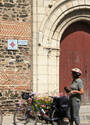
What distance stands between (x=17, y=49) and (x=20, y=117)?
257cm

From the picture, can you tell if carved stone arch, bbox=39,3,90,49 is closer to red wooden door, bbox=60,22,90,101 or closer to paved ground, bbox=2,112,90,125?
red wooden door, bbox=60,22,90,101

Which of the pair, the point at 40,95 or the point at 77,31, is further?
the point at 77,31

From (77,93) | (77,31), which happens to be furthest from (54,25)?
(77,93)

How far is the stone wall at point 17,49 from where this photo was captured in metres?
8.26

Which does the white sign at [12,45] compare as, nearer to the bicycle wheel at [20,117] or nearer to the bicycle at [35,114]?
the bicycle at [35,114]

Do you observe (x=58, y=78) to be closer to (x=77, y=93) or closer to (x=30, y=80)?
(x=30, y=80)

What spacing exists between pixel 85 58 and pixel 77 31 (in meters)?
1.07

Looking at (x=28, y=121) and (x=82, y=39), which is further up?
(x=82, y=39)

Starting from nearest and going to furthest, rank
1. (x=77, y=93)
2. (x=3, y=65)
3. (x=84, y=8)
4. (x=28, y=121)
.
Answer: (x=77, y=93) → (x=28, y=121) → (x=3, y=65) → (x=84, y=8)

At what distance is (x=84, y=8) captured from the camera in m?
8.80

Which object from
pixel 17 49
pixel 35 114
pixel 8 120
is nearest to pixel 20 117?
pixel 35 114

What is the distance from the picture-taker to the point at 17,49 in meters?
8.34

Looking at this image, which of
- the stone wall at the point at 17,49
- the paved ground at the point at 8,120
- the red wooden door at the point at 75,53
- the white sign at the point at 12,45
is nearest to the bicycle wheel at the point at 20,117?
the paved ground at the point at 8,120

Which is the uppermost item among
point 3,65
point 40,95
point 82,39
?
point 82,39
